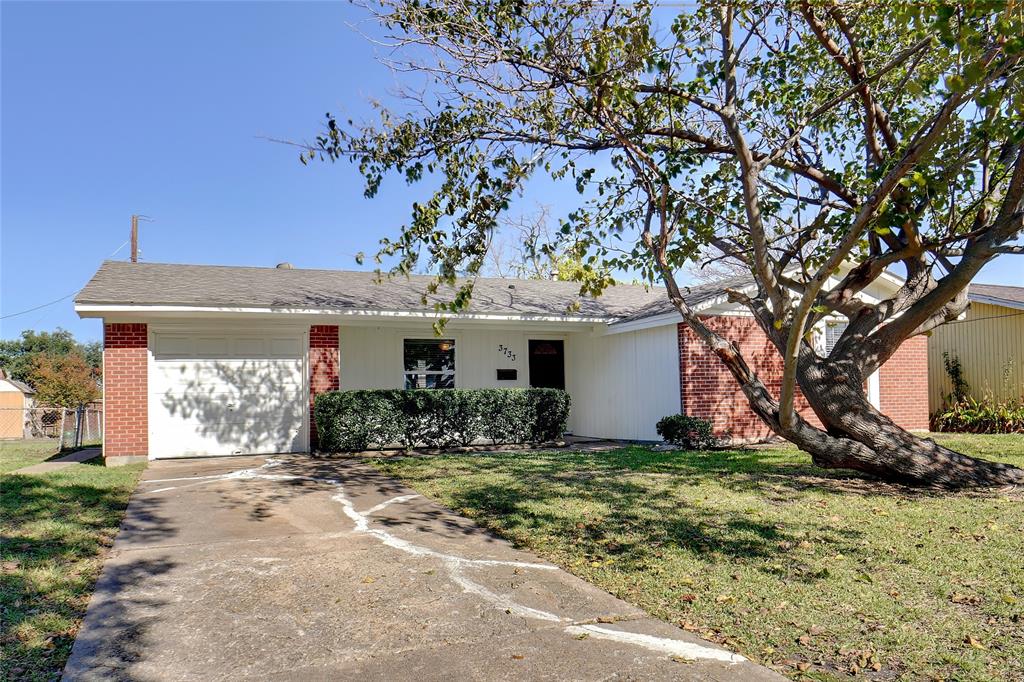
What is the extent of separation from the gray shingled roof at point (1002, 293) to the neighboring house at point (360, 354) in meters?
2.56

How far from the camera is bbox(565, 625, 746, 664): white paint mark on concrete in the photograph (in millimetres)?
3637

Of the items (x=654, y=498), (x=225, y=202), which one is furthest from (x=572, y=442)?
(x=225, y=202)

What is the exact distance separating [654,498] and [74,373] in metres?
33.0

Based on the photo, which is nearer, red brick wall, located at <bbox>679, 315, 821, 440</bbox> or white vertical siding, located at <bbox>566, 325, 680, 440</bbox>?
red brick wall, located at <bbox>679, 315, 821, 440</bbox>

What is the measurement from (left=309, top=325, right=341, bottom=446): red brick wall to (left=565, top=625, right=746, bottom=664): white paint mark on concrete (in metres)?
9.49

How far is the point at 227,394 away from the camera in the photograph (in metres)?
12.5

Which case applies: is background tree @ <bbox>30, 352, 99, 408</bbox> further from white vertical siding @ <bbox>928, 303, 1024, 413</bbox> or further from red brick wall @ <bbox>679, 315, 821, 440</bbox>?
white vertical siding @ <bbox>928, 303, 1024, 413</bbox>

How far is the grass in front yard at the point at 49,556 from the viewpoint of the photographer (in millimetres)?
3775

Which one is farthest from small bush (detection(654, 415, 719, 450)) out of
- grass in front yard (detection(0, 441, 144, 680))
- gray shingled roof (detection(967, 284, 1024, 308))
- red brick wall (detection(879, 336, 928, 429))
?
grass in front yard (detection(0, 441, 144, 680))

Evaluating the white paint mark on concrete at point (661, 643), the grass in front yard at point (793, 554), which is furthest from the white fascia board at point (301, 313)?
the white paint mark on concrete at point (661, 643)

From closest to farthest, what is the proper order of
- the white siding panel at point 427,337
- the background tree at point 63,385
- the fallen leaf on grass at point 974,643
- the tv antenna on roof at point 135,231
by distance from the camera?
the fallen leaf on grass at point 974,643
the white siding panel at point 427,337
the tv antenna on roof at point 135,231
the background tree at point 63,385

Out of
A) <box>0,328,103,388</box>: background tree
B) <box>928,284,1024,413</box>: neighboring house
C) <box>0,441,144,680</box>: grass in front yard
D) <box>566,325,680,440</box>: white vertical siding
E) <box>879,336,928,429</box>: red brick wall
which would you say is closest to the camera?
<box>0,441,144,680</box>: grass in front yard

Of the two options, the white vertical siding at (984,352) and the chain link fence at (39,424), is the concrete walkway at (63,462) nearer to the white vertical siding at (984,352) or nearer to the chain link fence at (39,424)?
the chain link fence at (39,424)

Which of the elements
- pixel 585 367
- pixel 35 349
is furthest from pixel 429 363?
pixel 35 349
